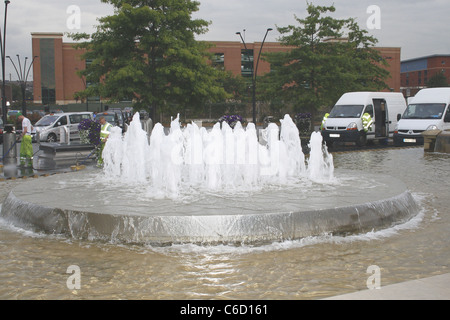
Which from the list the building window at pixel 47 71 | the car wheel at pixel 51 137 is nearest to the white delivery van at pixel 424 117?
the car wheel at pixel 51 137

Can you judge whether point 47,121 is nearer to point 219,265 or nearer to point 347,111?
point 347,111

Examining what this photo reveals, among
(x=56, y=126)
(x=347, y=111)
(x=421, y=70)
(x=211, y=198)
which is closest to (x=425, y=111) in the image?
(x=347, y=111)

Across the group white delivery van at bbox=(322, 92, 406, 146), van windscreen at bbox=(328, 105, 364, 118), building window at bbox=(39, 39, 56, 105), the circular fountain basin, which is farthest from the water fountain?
building window at bbox=(39, 39, 56, 105)

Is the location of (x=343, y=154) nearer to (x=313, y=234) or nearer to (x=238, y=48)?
(x=313, y=234)

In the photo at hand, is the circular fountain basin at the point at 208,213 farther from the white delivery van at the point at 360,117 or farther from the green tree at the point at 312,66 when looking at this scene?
the green tree at the point at 312,66

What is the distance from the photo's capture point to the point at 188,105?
112 feet

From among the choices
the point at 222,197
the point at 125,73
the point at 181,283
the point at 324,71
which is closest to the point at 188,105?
the point at 125,73

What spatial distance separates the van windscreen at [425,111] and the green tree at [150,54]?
13618mm

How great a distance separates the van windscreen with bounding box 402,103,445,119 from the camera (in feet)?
71.7

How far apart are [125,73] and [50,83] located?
5325cm

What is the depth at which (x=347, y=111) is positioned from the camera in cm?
2377

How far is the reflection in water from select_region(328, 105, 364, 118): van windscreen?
53.3 feet

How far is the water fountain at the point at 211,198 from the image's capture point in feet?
21.7

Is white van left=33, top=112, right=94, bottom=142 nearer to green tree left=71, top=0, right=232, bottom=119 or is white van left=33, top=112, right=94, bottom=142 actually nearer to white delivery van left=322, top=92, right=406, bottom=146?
green tree left=71, top=0, right=232, bottom=119
